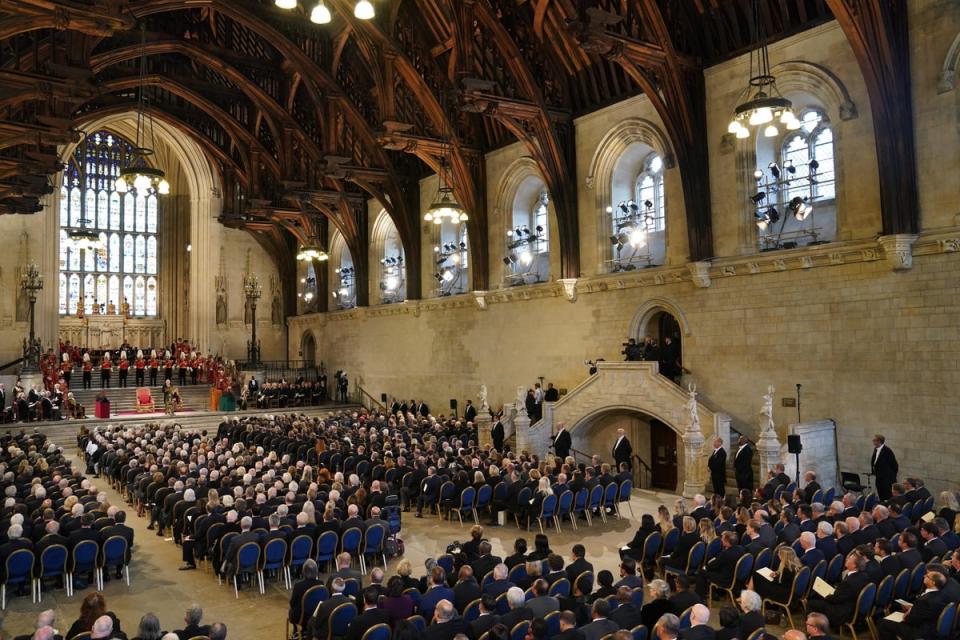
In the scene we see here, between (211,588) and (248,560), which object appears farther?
(211,588)

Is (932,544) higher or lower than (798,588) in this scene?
higher

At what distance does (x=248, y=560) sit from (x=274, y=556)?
14.9 inches

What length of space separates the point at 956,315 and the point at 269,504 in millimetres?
13176

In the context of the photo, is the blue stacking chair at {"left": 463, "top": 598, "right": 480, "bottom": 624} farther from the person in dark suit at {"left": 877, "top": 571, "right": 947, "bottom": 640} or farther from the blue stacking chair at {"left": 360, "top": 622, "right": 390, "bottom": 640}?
the person in dark suit at {"left": 877, "top": 571, "right": 947, "bottom": 640}

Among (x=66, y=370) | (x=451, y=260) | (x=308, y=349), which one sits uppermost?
(x=451, y=260)

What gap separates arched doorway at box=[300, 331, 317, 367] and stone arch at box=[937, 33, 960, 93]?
31.1 m

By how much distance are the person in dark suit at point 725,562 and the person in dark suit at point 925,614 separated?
84.3 inches

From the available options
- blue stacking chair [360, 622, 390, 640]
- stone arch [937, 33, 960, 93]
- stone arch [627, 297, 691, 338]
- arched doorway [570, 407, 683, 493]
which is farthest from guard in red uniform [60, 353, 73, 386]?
stone arch [937, 33, 960, 93]

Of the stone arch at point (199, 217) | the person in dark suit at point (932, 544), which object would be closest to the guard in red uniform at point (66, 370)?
the stone arch at point (199, 217)

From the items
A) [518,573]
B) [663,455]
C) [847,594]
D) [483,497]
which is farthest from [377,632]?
[663,455]

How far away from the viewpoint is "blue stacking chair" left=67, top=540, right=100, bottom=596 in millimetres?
10094

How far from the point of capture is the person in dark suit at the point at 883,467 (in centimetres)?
1330

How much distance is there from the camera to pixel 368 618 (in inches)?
268

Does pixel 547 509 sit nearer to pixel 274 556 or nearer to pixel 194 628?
pixel 274 556
